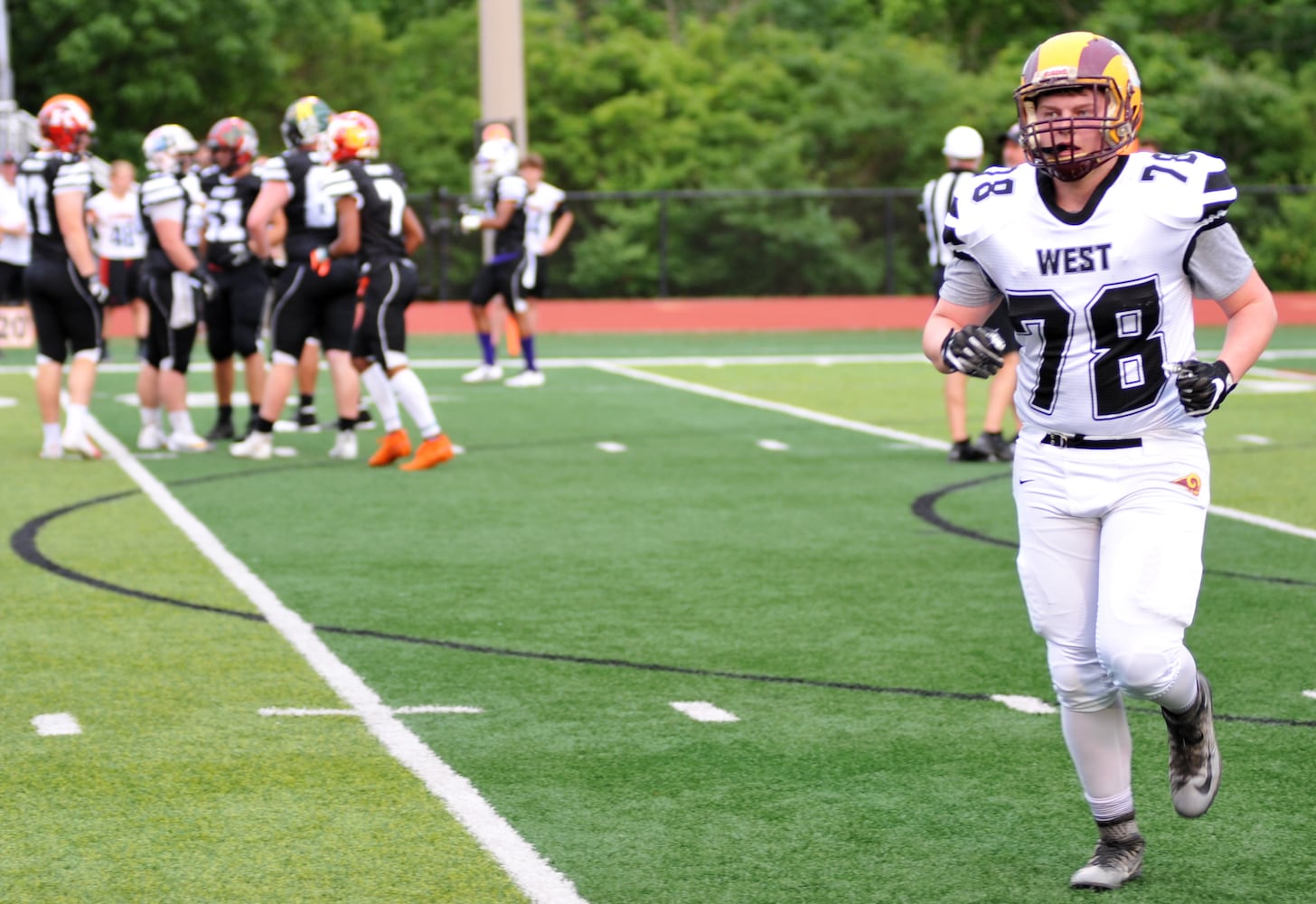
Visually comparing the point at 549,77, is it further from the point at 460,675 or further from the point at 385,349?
the point at 460,675

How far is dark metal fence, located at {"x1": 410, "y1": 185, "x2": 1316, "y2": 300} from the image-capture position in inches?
Result: 1158

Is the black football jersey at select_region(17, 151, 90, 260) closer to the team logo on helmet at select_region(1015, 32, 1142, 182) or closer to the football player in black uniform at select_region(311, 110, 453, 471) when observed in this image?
the football player in black uniform at select_region(311, 110, 453, 471)

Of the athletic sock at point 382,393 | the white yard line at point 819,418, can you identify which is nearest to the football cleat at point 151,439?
the athletic sock at point 382,393

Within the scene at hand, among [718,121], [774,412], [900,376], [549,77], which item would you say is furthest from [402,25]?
[774,412]

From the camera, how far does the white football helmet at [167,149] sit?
11.5 m

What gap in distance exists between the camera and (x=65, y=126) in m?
10.9

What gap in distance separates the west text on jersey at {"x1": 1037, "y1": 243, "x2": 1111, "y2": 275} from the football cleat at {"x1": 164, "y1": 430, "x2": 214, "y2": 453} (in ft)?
29.0

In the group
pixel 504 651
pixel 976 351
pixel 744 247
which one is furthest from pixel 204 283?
pixel 744 247

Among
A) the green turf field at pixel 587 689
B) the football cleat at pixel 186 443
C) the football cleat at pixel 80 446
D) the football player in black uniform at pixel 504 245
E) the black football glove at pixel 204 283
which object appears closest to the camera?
the green turf field at pixel 587 689

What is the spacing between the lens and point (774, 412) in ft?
48.3

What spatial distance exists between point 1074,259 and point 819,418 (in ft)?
33.6

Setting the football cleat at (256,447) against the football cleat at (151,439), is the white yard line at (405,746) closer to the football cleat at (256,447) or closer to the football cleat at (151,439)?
the football cleat at (256,447)

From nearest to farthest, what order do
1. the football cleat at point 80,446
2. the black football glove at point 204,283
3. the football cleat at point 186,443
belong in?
the football cleat at point 80,446, the black football glove at point 204,283, the football cleat at point 186,443

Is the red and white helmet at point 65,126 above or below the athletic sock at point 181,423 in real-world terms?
above
